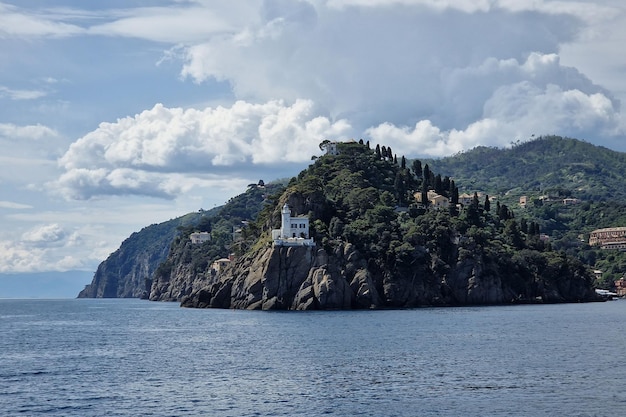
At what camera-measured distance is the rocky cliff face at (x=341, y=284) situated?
150875mm

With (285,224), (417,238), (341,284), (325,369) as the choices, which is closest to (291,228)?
(285,224)

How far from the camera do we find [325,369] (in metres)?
70.8

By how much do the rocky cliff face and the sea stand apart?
30423 mm

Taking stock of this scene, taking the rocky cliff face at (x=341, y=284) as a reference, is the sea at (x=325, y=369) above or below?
below

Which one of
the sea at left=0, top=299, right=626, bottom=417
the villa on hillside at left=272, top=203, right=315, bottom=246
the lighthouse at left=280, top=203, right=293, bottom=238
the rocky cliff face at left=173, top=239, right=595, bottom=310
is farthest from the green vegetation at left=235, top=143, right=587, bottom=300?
the sea at left=0, top=299, right=626, bottom=417

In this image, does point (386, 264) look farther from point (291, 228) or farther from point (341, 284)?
point (291, 228)

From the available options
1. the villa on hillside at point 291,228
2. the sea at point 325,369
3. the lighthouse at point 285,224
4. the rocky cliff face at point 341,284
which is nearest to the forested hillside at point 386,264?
the rocky cliff face at point 341,284

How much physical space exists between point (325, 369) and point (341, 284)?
79847 millimetres

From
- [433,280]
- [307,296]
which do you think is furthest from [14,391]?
[433,280]

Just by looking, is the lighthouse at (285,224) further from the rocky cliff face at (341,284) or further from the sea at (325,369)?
the sea at (325,369)

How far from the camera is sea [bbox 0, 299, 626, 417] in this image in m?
54.1

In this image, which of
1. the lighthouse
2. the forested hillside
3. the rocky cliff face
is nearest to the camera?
the rocky cliff face

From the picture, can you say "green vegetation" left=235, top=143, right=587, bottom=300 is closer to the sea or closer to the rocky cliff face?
the rocky cliff face

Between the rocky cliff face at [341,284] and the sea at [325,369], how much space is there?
30423 millimetres
